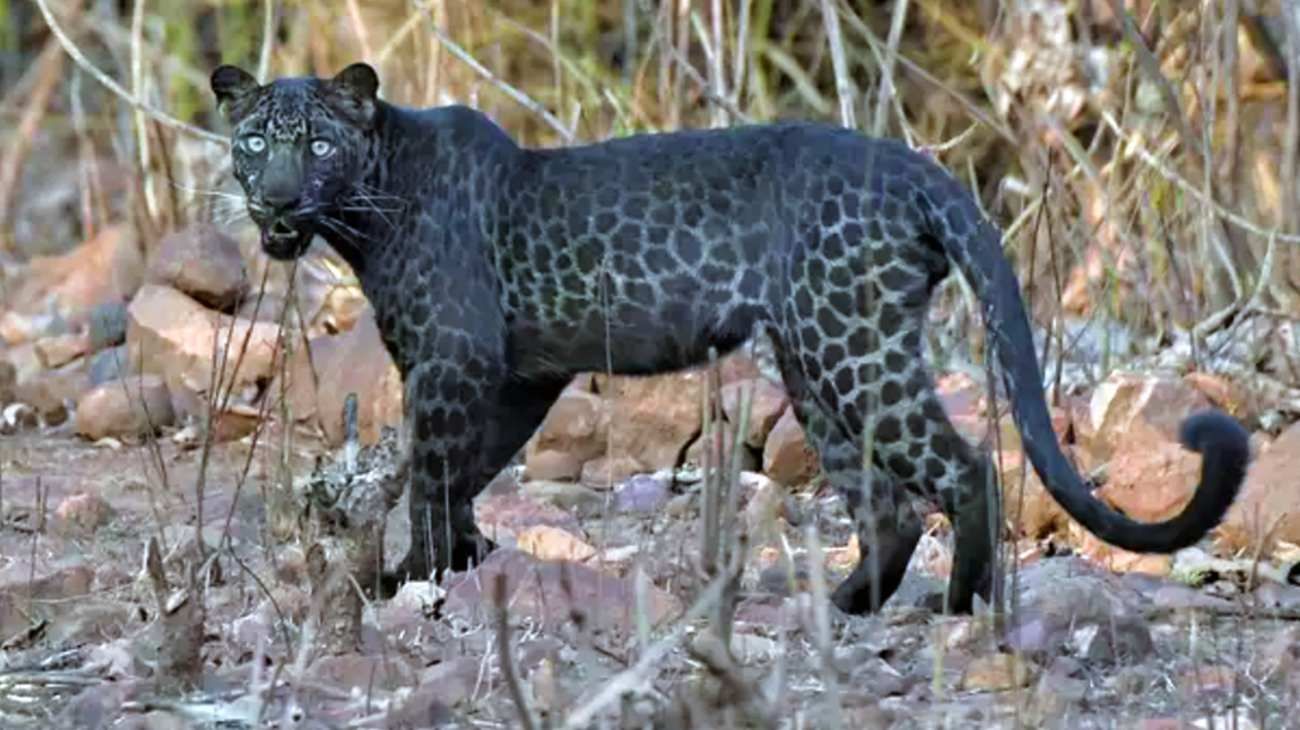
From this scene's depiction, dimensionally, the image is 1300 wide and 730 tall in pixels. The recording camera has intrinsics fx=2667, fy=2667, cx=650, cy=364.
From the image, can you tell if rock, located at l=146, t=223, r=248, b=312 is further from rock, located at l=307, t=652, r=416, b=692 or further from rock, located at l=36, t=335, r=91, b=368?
rock, located at l=307, t=652, r=416, b=692

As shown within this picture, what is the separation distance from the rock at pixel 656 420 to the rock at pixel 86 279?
10.1ft

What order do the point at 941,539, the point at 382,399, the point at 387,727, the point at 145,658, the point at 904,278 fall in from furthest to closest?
the point at 382,399
the point at 941,539
the point at 904,278
the point at 145,658
the point at 387,727

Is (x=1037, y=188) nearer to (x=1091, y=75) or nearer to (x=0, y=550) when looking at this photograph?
(x=1091, y=75)

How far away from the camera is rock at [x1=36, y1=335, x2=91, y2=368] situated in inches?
393

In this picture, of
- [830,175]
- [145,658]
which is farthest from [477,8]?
[145,658]

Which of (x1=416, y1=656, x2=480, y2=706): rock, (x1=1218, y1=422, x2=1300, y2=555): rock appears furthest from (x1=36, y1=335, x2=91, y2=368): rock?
(x1=416, y1=656, x2=480, y2=706): rock

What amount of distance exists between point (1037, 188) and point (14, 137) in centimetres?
697

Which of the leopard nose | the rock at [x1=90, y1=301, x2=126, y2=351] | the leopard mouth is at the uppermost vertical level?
the leopard nose

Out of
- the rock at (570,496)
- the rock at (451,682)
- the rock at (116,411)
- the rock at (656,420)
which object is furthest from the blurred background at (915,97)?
the rock at (451,682)

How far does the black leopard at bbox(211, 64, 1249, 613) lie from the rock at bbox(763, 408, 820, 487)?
1180 millimetres

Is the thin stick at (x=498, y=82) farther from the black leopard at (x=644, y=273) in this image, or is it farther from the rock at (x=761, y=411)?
the black leopard at (x=644, y=273)

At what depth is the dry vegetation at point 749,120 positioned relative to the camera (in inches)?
195

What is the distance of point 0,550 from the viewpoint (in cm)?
716

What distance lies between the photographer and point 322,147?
255 inches
